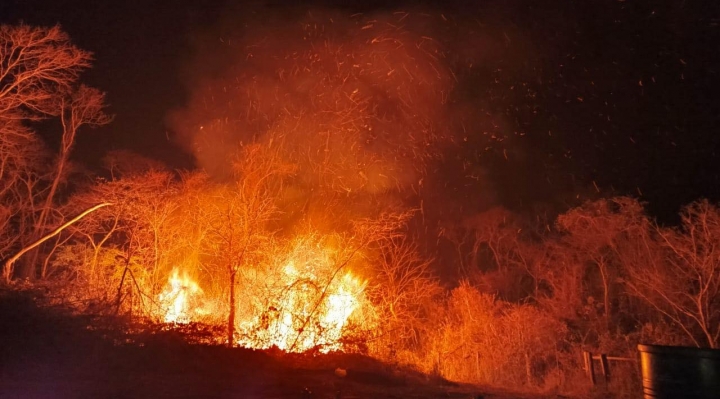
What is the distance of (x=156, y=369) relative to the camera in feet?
39.0

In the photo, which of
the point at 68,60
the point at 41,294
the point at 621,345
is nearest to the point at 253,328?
the point at 41,294

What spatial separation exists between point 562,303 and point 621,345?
30.4 feet

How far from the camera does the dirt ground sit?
983cm

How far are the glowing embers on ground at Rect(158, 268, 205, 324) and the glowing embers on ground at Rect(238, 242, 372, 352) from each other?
232 centimetres

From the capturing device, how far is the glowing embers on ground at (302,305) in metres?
16.4

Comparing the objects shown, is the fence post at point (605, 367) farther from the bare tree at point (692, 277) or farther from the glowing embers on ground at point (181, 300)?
the glowing embers on ground at point (181, 300)

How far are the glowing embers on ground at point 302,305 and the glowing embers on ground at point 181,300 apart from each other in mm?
2316

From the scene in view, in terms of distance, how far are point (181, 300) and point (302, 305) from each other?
6.01 metres

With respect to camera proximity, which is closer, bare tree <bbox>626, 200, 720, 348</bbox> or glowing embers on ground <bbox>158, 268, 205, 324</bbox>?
glowing embers on ground <bbox>158, 268, 205, 324</bbox>

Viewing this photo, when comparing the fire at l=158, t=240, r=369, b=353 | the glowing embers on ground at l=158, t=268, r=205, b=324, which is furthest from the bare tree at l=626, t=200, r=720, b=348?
the glowing embers on ground at l=158, t=268, r=205, b=324

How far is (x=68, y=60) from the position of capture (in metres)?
20.3

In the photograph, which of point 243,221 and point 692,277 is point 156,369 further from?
point 692,277

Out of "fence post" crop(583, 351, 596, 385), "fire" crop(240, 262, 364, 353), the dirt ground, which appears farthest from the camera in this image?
"fire" crop(240, 262, 364, 353)

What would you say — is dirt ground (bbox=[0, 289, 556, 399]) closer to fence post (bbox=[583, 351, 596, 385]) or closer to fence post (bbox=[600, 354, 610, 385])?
fence post (bbox=[600, 354, 610, 385])
